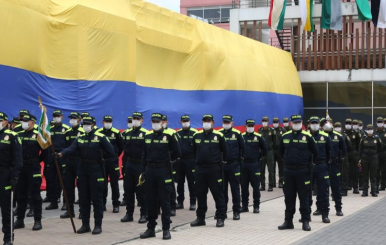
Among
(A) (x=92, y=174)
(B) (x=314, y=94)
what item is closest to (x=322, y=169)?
(A) (x=92, y=174)

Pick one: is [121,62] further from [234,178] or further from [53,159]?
[234,178]

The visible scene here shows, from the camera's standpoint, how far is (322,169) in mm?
12609

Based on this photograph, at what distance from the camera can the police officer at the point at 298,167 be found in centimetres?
1134

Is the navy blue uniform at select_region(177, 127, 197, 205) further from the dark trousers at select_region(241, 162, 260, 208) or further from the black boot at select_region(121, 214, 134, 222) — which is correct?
the black boot at select_region(121, 214, 134, 222)

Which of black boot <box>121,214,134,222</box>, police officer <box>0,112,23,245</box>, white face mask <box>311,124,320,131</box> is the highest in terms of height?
white face mask <box>311,124,320,131</box>

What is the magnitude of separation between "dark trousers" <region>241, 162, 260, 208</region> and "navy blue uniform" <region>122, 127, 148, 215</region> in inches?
92.3

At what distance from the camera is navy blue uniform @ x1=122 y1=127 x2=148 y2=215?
40.3 feet

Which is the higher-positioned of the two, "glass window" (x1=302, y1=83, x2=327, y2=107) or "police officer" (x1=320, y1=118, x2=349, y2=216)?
"glass window" (x1=302, y1=83, x2=327, y2=107)

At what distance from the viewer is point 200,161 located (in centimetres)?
1176

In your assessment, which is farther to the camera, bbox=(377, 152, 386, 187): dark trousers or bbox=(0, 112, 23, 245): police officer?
bbox=(377, 152, 386, 187): dark trousers

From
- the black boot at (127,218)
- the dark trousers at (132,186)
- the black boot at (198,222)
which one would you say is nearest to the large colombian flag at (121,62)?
the dark trousers at (132,186)

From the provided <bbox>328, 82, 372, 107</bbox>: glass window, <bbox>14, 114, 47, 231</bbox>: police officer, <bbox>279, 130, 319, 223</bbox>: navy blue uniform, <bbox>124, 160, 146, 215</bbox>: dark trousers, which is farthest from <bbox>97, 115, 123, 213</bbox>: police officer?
<bbox>328, 82, 372, 107</bbox>: glass window

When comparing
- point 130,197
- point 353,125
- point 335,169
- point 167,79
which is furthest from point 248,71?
point 130,197

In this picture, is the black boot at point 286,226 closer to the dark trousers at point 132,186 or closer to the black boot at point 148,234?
the black boot at point 148,234
